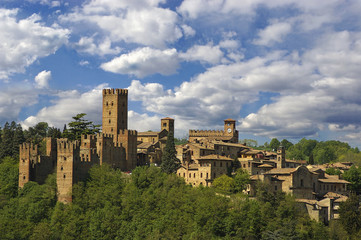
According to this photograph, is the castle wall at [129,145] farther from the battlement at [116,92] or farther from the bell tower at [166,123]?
the bell tower at [166,123]

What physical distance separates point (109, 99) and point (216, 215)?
1357 inches

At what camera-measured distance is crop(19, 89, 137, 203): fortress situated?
66.8 m

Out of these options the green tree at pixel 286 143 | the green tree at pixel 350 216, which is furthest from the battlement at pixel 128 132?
the green tree at pixel 286 143

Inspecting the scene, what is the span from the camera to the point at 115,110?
8556 cm

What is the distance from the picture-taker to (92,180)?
6925cm

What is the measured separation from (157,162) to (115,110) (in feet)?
40.7

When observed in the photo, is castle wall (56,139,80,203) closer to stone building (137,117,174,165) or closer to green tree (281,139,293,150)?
stone building (137,117,174,165)

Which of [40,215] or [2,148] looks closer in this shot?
[40,215]

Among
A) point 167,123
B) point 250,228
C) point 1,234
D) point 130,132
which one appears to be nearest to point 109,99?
point 130,132

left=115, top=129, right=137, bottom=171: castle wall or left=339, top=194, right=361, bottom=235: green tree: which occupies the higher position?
left=115, top=129, right=137, bottom=171: castle wall

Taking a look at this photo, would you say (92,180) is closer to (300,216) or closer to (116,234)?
(116,234)

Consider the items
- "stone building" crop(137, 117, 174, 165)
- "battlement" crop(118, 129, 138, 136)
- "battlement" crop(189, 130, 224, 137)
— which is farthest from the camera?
"battlement" crop(189, 130, 224, 137)

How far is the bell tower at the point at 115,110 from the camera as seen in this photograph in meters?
84.8

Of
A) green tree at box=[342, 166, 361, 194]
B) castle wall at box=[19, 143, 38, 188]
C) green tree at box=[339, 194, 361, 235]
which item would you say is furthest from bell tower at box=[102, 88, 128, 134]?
green tree at box=[342, 166, 361, 194]
